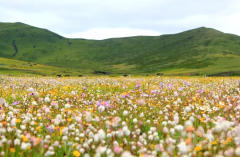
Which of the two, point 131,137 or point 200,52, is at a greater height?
point 200,52

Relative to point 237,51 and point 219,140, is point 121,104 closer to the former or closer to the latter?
point 219,140

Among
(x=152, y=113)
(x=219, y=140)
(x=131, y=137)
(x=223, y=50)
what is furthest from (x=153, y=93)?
(x=223, y=50)

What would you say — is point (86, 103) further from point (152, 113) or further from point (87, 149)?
point (87, 149)

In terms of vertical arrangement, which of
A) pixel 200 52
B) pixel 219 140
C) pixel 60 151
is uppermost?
pixel 200 52

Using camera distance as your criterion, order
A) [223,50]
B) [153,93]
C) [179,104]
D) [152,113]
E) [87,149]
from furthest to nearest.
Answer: [223,50]
[153,93]
[179,104]
[152,113]
[87,149]

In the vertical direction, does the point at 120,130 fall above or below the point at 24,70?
above

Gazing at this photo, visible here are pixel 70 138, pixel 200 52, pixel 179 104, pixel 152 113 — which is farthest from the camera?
pixel 200 52

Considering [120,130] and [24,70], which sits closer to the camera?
[120,130]

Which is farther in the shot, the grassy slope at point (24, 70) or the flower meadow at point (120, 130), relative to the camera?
the grassy slope at point (24, 70)

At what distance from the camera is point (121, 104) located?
7.98 meters

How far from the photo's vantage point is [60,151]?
4.07 meters

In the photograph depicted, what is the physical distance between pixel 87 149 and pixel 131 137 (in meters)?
1.17

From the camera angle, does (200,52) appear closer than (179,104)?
No

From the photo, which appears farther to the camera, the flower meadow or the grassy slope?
the grassy slope
